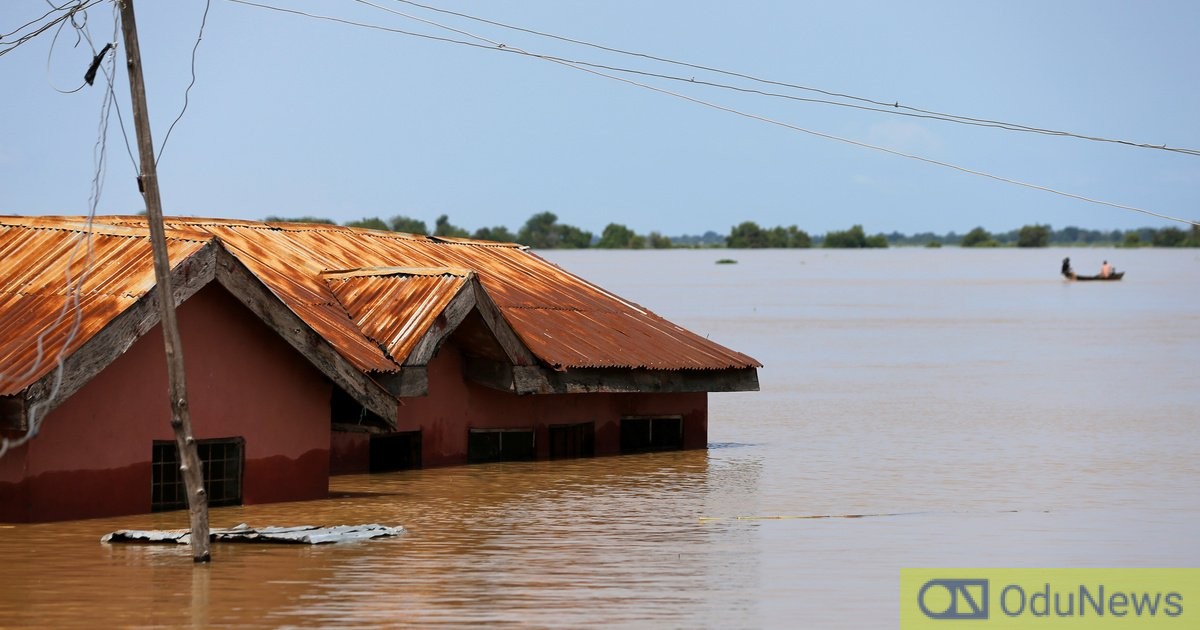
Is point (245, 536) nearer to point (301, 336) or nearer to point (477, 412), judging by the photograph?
point (301, 336)

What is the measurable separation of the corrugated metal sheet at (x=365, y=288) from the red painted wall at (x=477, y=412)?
1017mm

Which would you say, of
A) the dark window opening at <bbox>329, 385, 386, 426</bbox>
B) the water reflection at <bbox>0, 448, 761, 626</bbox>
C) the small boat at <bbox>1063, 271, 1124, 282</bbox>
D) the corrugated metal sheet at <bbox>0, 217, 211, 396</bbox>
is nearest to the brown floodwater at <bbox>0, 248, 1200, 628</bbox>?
the water reflection at <bbox>0, 448, 761, 626</bbox>

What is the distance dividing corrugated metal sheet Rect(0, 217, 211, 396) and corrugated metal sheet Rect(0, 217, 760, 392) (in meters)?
0.03

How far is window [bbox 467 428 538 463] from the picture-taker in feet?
100.0

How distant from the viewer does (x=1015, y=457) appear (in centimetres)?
3519

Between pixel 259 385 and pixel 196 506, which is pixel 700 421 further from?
pixel 196 506

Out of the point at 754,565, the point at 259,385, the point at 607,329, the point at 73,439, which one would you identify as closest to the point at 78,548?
the point at 73,439

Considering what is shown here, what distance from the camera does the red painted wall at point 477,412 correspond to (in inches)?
1152

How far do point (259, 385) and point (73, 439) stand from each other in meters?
2.93

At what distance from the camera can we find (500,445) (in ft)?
102

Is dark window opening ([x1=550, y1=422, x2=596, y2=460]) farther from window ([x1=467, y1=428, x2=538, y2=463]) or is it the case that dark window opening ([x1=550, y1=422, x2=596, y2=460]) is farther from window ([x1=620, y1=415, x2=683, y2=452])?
window ([x1=620, y1=415, x2=683, y2=452])

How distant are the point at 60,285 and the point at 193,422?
8.03 ft

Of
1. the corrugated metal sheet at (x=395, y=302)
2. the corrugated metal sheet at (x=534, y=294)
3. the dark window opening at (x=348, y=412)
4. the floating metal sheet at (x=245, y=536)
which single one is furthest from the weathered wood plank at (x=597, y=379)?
the floating metal sheet at (x=245, y=536)

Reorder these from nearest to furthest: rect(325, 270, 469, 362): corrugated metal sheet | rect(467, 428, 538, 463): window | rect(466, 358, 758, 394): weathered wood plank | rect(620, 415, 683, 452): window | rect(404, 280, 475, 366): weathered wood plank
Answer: rect(404, 280, 475, 366): weathered wood plank → rect(325, 270, 469, 362): corrugated metal sheet → rect(466, 358, 758, 394): weathered wood plank → rect(467, 428, 538, 463): window → rect(620, 415, 683, 452): window
